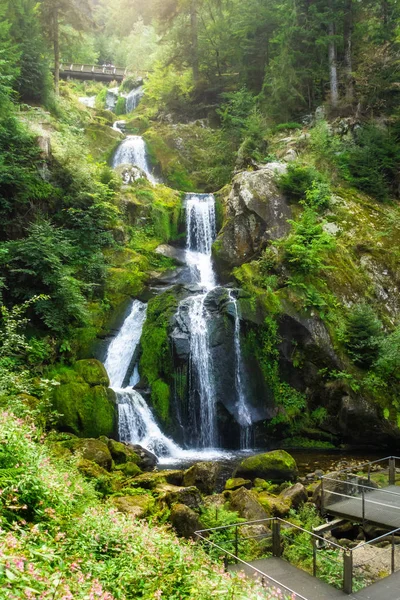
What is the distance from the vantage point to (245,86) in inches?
1049

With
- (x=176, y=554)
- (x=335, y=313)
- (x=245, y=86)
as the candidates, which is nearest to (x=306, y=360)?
(x=335, y=313)

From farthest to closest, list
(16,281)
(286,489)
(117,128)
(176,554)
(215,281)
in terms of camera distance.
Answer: (117,128)
(215,281)
(16,281)
(286,489)
(176,554)

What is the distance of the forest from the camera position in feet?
20.6

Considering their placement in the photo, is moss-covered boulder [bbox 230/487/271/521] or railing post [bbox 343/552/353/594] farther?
moss-covered boulder [bbox 230/487/271/521]

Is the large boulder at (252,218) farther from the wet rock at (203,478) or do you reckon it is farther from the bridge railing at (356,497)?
the bridge railing at (356,497)

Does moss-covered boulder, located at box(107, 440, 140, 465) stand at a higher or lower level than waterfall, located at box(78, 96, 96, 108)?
lower

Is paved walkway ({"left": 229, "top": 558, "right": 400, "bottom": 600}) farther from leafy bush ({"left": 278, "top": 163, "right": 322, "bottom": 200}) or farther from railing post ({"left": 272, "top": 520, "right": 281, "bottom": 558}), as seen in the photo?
leafy bush ({"left": 278, "top": 163, "right": 322, "bottom": 200})

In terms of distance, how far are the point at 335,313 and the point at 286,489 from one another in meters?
7.68

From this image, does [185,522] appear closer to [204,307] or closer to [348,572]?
[348,572]

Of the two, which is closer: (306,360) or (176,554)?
(176,554)

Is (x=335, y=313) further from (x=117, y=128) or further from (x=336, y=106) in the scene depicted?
(x=117, y=128)

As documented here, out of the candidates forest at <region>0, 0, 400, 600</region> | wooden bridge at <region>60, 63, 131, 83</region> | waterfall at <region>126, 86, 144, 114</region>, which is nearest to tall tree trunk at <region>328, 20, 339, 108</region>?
forest at <region>0, 0, 400, 600</region>

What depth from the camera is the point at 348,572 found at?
19.0ft

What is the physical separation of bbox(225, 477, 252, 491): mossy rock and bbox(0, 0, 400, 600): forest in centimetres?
5
